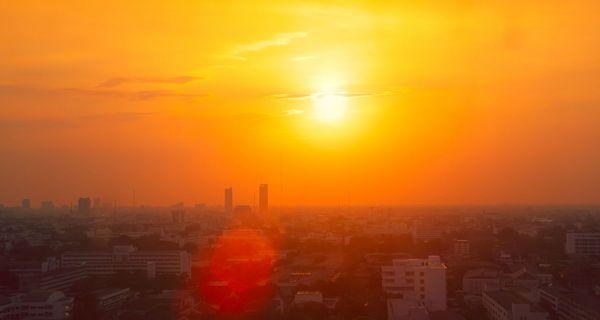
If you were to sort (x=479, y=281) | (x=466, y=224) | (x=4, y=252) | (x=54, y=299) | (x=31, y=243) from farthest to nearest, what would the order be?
1. (x=466, y=224)
2. (x=31, y=243)
3. (x=4, y=252)
4. (x=479, y=281)
5. (x=54, y=299)

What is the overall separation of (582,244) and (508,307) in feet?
38.1

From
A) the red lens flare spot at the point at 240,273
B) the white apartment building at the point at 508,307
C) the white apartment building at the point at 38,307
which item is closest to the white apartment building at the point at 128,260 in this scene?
the red lens flare spot at the point at 240,273

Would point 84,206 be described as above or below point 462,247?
above

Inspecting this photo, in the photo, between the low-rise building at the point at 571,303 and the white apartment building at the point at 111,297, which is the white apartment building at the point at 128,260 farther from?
the low-rise building at the point at 571,303

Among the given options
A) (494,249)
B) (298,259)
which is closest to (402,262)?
(298,259)

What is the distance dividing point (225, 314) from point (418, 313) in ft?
7.37

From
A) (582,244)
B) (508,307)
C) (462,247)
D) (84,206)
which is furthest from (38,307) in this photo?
(84,206)

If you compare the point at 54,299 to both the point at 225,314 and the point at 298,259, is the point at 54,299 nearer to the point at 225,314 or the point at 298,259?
the point at 225,314

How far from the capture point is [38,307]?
9008 millimetres

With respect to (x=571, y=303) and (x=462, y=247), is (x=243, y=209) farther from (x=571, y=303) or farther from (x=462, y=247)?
(x=571, y=303)

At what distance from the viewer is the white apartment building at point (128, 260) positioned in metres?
15.4

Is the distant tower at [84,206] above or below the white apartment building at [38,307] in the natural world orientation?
above

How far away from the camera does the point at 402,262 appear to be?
1052 centimetres

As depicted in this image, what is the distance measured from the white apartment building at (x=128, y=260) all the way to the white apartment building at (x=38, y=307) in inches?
230
